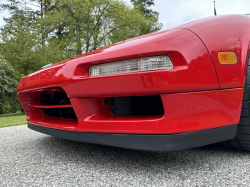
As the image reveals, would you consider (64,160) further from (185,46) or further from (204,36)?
Result: (204,36)

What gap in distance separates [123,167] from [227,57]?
3.19 feet

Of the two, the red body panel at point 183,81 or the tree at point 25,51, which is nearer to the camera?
the red body panel at point 183,81

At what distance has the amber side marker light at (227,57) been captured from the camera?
1.14 meters

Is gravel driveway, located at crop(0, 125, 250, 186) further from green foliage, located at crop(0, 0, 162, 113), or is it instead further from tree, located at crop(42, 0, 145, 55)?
tree, located at crop(42, 0, 145, 55)

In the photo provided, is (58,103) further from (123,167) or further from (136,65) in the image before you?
(136,65)

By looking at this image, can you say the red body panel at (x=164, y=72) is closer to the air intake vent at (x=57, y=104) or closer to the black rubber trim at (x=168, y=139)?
the black rubber trim at (x=168, y=139)

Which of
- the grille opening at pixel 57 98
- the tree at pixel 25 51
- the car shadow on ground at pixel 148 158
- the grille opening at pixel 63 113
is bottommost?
the car shadow on ground at pixel 148 158

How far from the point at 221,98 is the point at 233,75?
6.4 inches

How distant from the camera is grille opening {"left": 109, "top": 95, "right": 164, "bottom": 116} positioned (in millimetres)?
1373

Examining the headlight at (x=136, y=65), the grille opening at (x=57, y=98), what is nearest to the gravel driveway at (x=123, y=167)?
the grille opening at (x=57, y=98)

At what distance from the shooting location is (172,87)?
105 cm

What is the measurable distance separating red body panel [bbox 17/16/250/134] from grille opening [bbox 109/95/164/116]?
0.32 ft

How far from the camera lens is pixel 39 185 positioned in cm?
116

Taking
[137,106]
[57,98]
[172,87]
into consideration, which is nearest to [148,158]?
[137,106]
